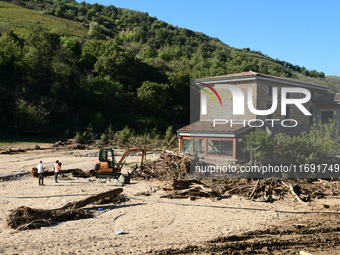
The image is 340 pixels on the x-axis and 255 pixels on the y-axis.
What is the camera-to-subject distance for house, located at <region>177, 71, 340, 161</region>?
29.5m

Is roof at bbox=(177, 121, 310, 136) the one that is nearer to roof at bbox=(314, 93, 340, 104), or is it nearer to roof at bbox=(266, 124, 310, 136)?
roof at bbox=(266, 124, 310, 136)

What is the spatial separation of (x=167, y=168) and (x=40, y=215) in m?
11.1

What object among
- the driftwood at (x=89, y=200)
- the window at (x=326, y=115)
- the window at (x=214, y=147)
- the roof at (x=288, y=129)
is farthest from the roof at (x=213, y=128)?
the driftwood at (x=89, y=200)

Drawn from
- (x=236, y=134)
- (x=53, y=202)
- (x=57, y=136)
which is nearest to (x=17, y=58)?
(x=57, y=136)

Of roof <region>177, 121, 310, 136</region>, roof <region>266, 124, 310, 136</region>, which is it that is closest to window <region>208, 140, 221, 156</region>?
roof <region>177, 121, 310, 136</region>

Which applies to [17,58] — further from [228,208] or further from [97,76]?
[228,208]

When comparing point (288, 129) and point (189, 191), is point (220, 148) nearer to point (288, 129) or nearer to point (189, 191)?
point (288, 129)

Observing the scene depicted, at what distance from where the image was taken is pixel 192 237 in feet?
37.5

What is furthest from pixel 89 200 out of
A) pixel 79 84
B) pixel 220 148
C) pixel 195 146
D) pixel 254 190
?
pixel 79 84

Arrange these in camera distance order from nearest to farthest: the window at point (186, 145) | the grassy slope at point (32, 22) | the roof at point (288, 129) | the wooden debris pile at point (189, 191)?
the wooden debris pile at point (189, 191) < the roof at point (288, 129) < the window at point (186, 145) < the grassy slope at point (32, 22)

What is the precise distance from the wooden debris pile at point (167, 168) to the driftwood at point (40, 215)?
848cm

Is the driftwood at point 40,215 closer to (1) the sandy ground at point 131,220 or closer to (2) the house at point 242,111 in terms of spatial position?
(1) the sandy ground at point 131,220

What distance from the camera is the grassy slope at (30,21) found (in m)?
69.3

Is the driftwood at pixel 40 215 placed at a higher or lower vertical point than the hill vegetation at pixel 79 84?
lower
